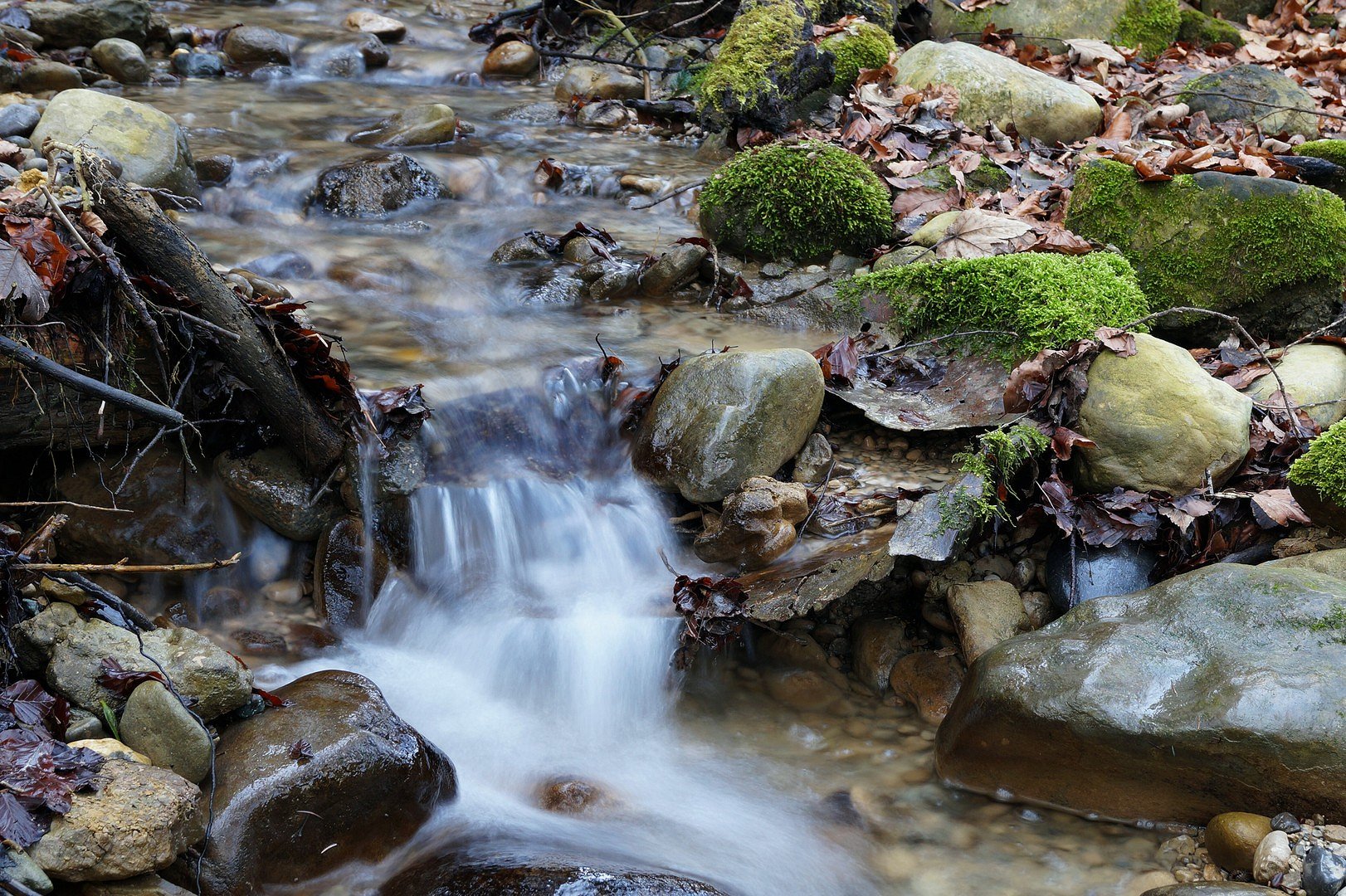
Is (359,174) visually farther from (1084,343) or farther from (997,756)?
(997,756)

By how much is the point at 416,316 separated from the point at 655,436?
1.73 meters

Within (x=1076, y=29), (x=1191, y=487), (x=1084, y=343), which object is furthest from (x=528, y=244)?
(x=1076, y=29)

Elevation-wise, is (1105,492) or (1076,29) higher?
(1076,29)

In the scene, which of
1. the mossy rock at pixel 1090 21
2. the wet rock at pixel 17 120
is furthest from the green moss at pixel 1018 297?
the wet rock at pixel 17 120

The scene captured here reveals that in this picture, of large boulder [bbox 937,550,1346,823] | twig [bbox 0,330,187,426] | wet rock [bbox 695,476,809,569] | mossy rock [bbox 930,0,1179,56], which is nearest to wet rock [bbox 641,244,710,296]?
wet rock [bbox 695,476,809,569]

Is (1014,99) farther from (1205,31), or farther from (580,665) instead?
(580,665)

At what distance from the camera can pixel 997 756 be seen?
3115 mm

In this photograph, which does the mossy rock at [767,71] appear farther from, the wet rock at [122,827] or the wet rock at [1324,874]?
the wet rock at [122,827]

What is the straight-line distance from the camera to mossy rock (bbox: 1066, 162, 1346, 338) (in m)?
4.43

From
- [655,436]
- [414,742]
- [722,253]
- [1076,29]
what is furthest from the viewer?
[1076,29]

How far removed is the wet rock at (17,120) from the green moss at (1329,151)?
7265mm

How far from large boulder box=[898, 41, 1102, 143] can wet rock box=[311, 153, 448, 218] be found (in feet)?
11.6

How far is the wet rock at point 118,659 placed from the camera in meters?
2.76

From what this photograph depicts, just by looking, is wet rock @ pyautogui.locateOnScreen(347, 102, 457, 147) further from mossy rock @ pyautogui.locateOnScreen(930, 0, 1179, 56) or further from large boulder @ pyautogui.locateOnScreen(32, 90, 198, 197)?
mossy rock @ pyautogui.locateOnScreen(930, 0, 1179, 56)
